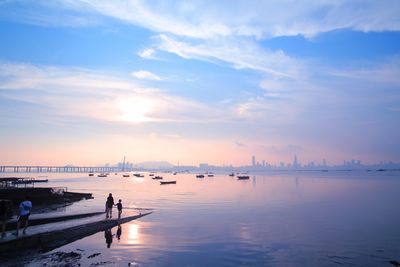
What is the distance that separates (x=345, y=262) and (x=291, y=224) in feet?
53.0

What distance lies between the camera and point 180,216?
4534 cm

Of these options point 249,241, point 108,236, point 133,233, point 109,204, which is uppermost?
point 109,204

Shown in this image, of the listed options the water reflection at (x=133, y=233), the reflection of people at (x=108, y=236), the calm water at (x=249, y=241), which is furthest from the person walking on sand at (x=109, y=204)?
the reflection of people at (x=108, y=236)

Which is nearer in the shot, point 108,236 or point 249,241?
point 108,236

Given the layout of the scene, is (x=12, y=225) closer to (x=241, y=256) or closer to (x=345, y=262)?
(x=241, y=256)

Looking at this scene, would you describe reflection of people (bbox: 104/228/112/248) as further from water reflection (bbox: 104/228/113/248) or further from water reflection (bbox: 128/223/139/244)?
water reflection (bbox: 128/223/139/244)

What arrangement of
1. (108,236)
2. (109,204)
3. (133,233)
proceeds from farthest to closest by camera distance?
(109,204) → (133,233) → (108,236)

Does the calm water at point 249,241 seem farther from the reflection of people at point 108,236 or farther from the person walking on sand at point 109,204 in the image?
the person walking on sand at point 109,204

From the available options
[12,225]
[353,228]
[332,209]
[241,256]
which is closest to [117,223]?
[12,225]

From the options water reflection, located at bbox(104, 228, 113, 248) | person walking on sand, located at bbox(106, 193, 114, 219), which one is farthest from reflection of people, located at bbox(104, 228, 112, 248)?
person walking on sand, located at bbox(106, 193, 114, 219)

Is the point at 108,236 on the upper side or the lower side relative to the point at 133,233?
upper

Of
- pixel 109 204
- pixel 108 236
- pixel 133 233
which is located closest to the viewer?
pixel 108 236

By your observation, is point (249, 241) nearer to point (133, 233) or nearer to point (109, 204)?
point (133, 233)

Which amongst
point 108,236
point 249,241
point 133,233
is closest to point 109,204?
point 133,233
